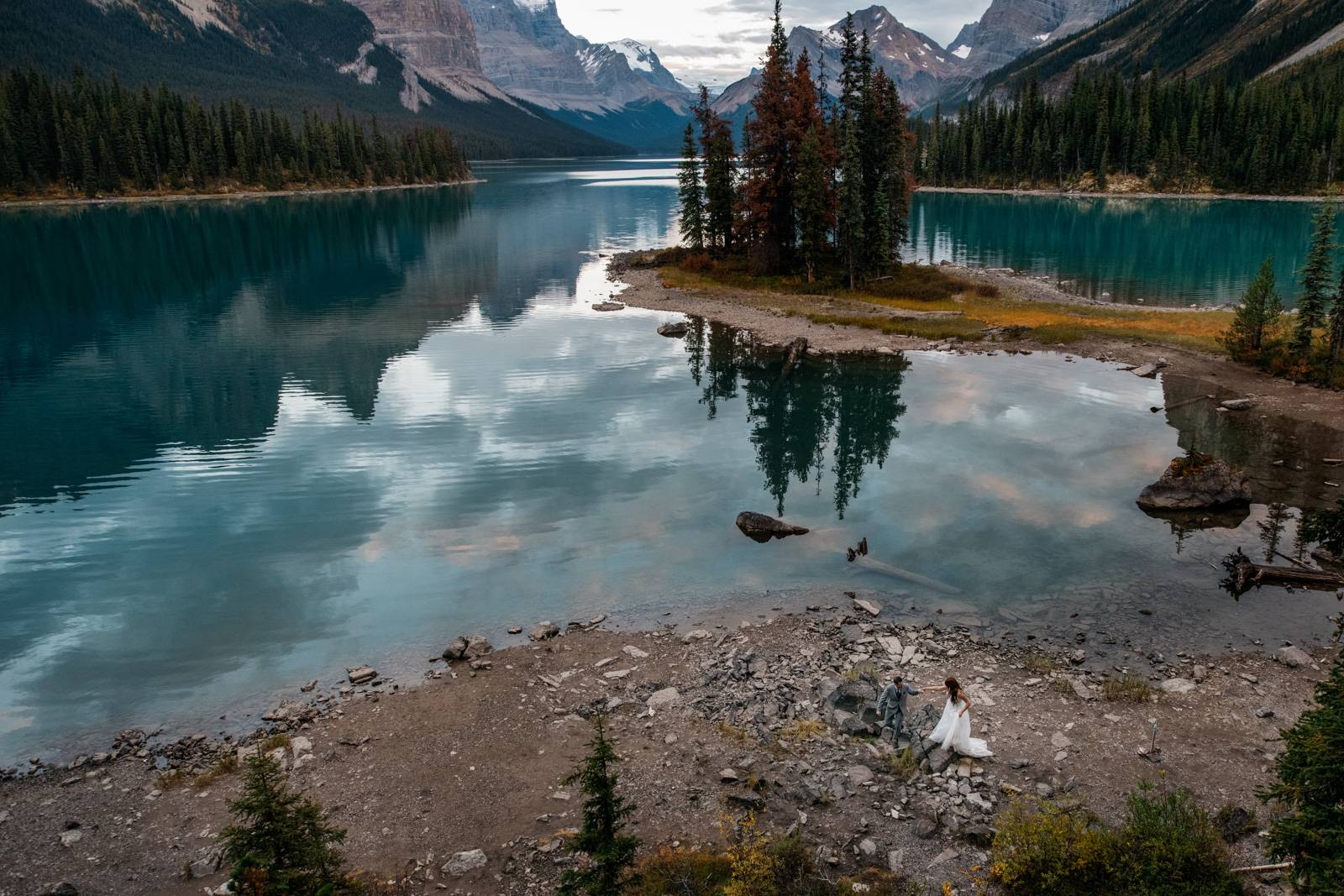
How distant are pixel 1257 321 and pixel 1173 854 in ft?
156

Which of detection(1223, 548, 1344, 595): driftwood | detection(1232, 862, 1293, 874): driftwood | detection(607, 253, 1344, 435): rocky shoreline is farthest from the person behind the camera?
detection(607, 253, 1344, 435): rocky shoreline

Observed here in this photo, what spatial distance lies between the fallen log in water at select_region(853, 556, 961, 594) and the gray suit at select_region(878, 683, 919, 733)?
8221 millimetres

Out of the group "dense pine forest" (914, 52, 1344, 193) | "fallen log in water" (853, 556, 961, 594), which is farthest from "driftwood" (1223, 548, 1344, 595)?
"dense pine forest" (914, 52, 1344, 193)

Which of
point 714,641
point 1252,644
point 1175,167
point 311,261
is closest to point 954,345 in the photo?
point 1252,644

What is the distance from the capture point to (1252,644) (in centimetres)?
2252

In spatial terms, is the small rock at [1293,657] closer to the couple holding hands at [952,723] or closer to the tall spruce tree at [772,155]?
the couple holding hands at [952,723]

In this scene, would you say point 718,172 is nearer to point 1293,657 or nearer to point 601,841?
point 1293,657

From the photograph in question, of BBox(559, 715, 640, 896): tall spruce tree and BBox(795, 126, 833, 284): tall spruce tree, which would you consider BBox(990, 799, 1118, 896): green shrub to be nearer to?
BBox(559, 715, 640, 896): tall spruce tree

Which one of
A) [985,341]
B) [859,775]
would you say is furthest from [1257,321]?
[859,775]

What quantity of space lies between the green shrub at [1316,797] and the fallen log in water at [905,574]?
14780 mm

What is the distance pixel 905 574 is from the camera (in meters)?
27.4

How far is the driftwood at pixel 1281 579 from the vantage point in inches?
1003

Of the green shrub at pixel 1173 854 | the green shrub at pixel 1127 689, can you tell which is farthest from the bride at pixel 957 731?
the green shrub at pixel 1127 689

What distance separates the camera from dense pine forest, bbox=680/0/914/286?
73.0 metres
